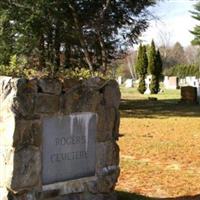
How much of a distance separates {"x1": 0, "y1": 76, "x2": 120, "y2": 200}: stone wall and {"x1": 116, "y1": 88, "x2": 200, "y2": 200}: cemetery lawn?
1.01m

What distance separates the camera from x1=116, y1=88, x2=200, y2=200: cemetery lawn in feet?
22.3

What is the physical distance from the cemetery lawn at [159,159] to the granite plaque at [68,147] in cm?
96

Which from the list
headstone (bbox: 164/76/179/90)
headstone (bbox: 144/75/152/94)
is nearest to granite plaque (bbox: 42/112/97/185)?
headstone (bbox: 144/75/152/94)

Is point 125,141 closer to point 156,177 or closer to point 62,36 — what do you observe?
point 156,177

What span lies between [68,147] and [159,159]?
3879 mm

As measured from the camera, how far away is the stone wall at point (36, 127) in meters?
4.96

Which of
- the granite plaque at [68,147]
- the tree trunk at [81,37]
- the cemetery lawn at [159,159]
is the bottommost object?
the cemetery lawn at [159,159]

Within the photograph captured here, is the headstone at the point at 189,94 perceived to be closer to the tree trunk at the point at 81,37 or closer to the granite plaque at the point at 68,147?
the tree trunk at the point at 81,37

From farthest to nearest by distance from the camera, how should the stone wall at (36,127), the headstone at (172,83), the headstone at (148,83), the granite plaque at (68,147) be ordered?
the headstone at (172,83) → the headstone at (148,83) → the granite plaque at (68,147) → the stone wall at (36,127)

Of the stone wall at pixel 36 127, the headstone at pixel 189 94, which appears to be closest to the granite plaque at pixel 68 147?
the stone wall at pixel 36 127

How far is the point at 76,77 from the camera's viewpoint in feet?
18.6

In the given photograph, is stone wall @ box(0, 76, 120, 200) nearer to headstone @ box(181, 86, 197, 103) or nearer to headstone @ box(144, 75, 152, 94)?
headstone @ box(181, 86, 197, 103)

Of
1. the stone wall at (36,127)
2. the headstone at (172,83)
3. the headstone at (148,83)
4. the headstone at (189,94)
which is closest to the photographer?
the stone wall at (36,127)

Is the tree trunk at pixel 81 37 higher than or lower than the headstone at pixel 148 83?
higher
